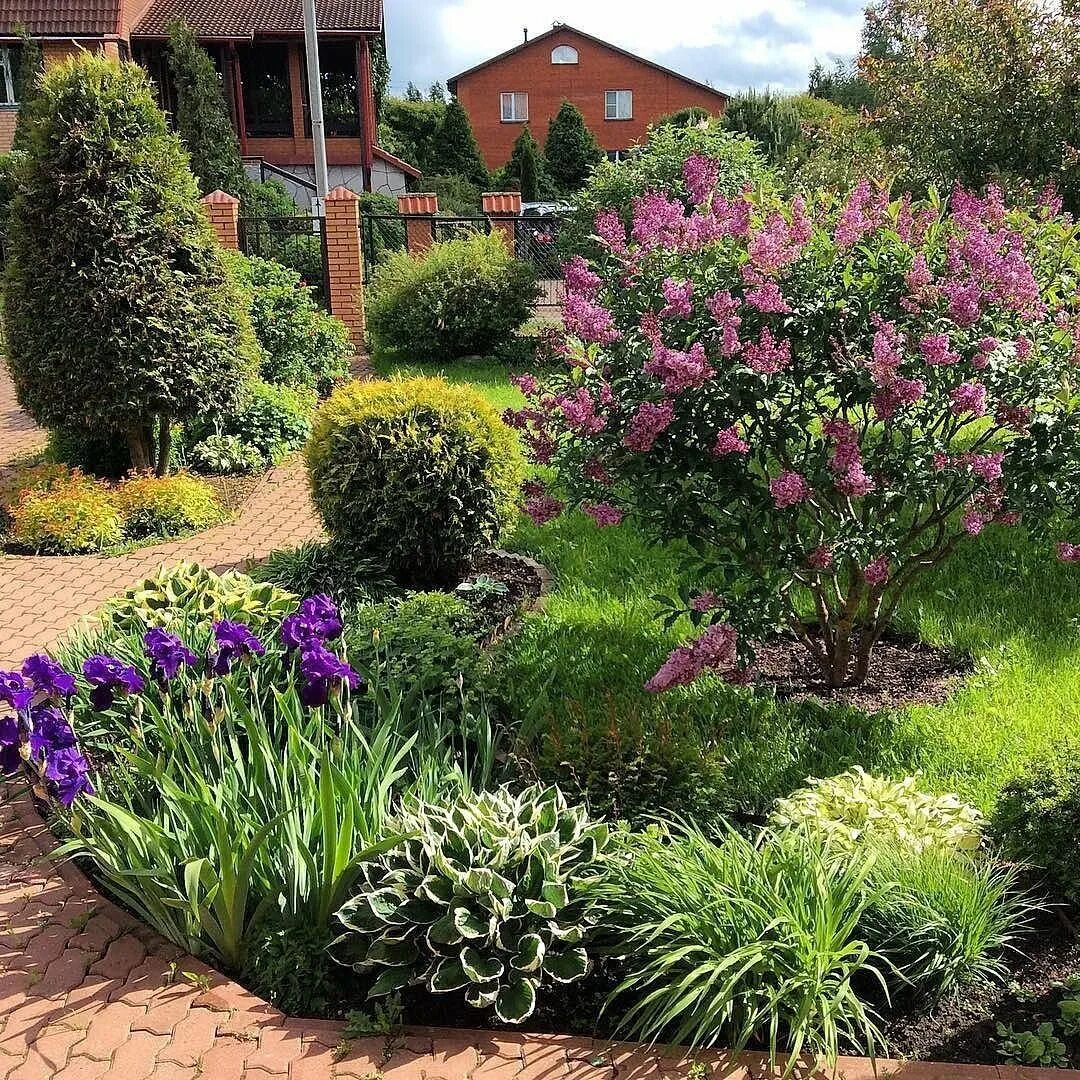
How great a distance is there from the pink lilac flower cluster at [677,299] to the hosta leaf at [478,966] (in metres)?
2.19

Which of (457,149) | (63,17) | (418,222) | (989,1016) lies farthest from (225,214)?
(457,149)

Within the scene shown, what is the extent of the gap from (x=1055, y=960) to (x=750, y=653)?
4.83 feet

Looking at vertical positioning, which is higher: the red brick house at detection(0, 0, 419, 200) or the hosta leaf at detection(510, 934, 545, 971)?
the red brick house at detection(0, 0, 419, 200)

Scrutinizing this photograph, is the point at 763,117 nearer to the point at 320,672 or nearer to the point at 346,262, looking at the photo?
the point at 346,262

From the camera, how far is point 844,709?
14.5 feet

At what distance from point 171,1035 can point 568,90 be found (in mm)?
44587

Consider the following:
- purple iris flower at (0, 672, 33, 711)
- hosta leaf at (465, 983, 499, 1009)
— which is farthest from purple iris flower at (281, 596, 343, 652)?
hosta leaf at (465, 983, 499, 1009)

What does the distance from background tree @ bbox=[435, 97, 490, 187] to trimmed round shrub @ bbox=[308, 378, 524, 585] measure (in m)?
32.6

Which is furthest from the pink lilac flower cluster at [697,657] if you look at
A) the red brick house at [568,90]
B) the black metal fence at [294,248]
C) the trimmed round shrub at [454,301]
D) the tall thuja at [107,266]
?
the red brick house at [568,90]

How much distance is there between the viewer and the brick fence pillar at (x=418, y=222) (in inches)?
634

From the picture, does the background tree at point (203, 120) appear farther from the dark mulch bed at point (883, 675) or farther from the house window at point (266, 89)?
the dark mulch bed at point (883, 675)

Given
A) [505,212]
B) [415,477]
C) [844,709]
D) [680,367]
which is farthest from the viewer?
[505,212]

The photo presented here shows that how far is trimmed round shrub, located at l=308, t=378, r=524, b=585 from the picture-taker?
229 inches

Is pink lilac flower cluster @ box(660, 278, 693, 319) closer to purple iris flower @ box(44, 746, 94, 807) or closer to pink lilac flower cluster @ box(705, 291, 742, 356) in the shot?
pink lilac flower cluster @ box(705, 291, 742, 356)
